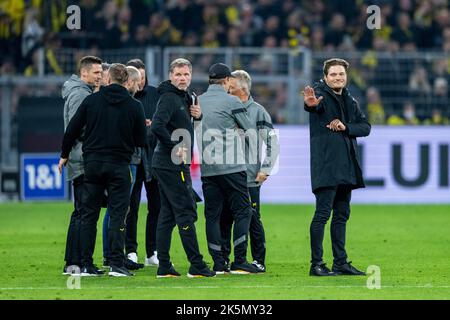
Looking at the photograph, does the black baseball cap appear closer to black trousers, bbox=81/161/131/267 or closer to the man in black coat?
the man in black coat

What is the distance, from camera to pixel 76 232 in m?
12.7

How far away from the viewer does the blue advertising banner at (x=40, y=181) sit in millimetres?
24141

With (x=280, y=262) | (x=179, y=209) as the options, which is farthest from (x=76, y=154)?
(x=280, y=262)

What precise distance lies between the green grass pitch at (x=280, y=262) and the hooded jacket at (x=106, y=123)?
47.5 inches

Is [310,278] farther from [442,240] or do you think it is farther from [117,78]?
[442,240]

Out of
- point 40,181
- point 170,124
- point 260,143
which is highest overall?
point 170,124

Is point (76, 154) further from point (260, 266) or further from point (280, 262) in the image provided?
Answer: point (280, 262)

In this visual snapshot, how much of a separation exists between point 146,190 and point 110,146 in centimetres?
162

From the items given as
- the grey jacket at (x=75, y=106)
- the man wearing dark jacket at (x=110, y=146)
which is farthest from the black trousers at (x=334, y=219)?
the grey jacket at (x=75, y=106)

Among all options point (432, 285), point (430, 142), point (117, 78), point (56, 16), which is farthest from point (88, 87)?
point (56, 16)

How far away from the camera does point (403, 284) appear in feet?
39.2

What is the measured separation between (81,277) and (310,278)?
2.19 m

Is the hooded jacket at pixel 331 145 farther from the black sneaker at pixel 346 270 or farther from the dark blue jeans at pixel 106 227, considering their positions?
the dark blue jeans at pixel 106 227
